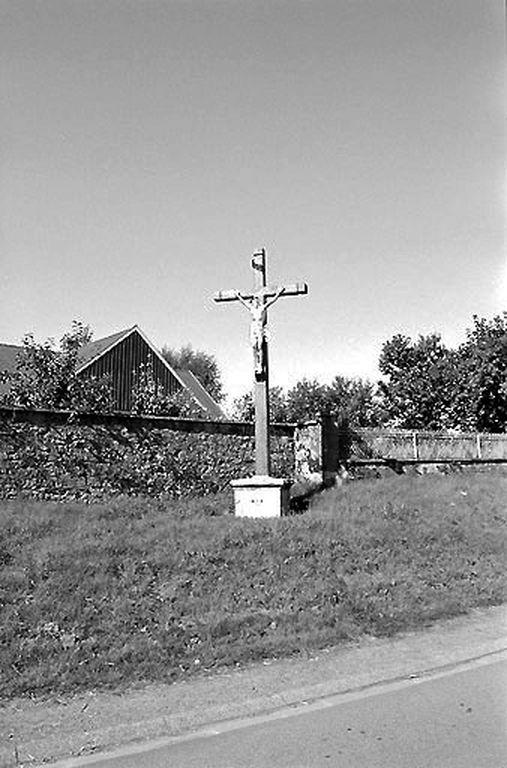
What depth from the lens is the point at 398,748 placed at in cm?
434

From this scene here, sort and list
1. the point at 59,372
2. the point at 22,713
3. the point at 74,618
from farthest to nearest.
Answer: the point at 59,372 < the point at 74,618 < the point at 22,713

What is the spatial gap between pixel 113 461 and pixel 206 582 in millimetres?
4795

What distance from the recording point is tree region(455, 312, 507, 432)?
40.0 meters

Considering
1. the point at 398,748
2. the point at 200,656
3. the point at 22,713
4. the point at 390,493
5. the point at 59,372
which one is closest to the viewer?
the point at 398,748

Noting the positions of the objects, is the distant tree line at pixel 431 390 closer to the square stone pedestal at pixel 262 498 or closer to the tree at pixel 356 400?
the tree at pixel 356 400

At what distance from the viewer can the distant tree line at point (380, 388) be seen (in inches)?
696

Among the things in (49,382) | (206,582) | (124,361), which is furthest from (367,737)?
(124,361)

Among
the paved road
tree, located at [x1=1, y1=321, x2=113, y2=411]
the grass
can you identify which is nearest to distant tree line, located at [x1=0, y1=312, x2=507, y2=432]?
tree, located at [x1=1, y1=321, x2=113, y2=411]

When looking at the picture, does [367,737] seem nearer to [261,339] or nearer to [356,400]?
[261,339]

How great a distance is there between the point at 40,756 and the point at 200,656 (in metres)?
1.99

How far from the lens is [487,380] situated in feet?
132

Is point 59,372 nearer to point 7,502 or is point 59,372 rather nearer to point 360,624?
point 7,502

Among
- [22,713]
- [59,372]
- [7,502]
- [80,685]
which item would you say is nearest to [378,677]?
[80,685]

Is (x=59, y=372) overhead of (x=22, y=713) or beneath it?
overhead
